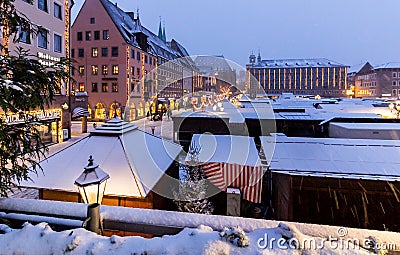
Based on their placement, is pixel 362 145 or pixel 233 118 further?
pixel 233 118

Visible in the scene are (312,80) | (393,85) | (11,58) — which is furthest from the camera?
(312,80)

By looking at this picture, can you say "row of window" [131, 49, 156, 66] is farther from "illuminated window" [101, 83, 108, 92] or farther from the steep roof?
"illuminated window" [101, 83, 108, 92]

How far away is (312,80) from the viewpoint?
112 m

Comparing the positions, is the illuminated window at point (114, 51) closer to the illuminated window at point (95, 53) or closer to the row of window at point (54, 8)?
the illuminated window at point (95, 53)

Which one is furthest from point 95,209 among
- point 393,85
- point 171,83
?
point 393,85

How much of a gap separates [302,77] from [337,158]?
4475 inches

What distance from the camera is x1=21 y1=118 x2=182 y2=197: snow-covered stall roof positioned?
20.8 ft

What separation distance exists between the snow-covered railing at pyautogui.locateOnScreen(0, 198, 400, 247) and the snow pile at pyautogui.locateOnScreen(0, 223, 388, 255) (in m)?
0.50

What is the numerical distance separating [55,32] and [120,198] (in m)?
22.1

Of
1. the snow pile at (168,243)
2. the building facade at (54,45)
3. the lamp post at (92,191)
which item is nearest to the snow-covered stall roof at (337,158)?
the snow pile at (168,243)

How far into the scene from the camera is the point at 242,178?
8062 mm

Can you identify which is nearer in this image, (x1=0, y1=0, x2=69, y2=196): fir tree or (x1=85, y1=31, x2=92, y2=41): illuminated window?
(x1=0, y1=0, x2=69, y2=196): fir tree

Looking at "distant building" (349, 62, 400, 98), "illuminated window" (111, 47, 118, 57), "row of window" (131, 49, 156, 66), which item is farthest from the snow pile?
"distant building" (349, 62, 400, 98)

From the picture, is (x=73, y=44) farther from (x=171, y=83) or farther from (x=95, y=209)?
(x=95, y=209)
